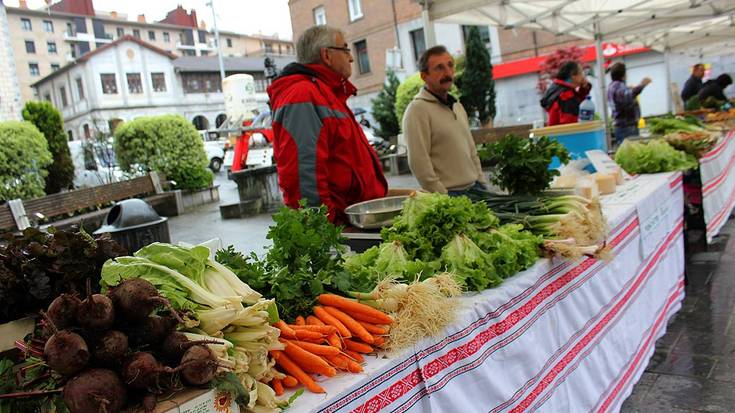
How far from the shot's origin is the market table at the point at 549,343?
1782 millimetres

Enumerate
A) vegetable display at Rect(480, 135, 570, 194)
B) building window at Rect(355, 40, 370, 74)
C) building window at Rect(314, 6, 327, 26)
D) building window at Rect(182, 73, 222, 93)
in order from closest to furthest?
vegetable display at Rect(480, 135, 570, 194)
building window at Rect(355, 40, 370, 74)
building window at Rect(314, 6, 327, 26)
building window at Rect(182, 73, 222, 93)

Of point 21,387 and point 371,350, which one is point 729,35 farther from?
point 21,387

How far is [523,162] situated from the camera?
3.65m

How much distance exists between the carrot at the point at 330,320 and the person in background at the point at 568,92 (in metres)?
6.23

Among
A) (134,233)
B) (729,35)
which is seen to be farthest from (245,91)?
(134,233)

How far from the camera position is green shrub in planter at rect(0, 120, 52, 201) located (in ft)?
33.0

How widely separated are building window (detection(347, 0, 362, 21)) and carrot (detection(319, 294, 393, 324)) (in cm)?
3385

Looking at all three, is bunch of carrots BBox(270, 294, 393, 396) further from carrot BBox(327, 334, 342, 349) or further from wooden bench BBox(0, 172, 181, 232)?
wooden bench BBox(0, 172, 181, 232)

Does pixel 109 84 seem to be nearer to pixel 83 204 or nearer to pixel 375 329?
pixel 83 204

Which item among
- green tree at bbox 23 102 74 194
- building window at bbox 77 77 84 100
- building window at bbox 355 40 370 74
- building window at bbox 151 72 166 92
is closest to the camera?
green tree at bbox 23 102 74 194

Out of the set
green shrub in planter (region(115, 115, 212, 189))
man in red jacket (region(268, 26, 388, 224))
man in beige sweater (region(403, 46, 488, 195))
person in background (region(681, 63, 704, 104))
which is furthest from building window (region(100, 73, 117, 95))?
man in red jacket (region(268, 26, 388, 224))

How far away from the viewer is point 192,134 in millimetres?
14578

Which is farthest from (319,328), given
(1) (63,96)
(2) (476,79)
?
(1) (63,96)

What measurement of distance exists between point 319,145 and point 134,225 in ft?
8.30
